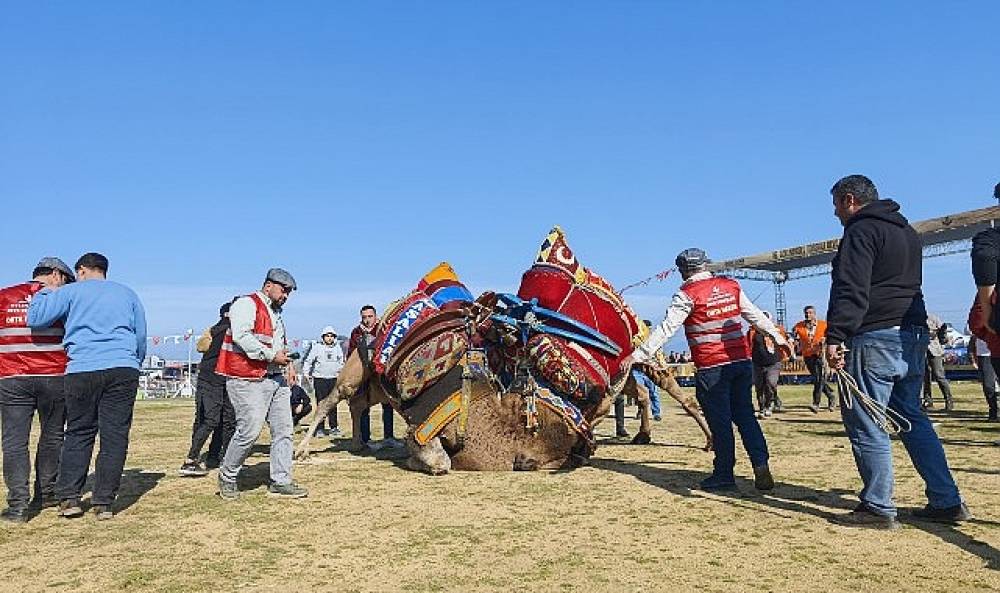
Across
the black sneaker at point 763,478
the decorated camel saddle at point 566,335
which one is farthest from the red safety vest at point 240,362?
the black sneaker at point 763,478

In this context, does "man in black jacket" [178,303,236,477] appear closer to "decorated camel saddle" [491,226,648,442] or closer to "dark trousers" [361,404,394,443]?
"dark trousers" [361,404,394,443]

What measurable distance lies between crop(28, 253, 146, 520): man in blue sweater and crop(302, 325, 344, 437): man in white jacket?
5938mm

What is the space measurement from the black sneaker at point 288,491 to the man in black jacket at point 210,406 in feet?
5.51

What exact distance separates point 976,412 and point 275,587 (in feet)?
43.5

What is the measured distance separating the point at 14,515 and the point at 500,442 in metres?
4.10

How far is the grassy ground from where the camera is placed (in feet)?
13.8

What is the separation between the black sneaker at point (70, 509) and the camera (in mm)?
6047

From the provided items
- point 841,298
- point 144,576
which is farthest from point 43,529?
point 841,298

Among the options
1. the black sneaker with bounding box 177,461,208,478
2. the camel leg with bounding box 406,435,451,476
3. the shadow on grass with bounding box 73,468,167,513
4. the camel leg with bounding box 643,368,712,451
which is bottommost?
the shadow on grass with bounding box 73,468,167,513

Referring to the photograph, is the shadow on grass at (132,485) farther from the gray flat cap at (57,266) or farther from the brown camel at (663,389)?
the brown camel at (663,389)

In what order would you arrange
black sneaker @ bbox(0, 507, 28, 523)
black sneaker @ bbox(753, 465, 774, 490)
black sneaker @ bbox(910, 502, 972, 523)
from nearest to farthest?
1. black sneaker @ bbox(910, 502, 972, 523)
2. black sneaker @ bbox(0, 507, 28, 523)
3. black sneaker @ bbox(753, 465, 774, 490)

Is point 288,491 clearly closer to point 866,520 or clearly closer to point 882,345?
point 866,520

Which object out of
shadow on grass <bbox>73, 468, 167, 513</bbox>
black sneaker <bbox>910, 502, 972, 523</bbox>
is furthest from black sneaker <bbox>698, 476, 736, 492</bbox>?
shadow on grass <bbox>73, 468, 167, 513</bbox>

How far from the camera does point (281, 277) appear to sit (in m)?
7.05
